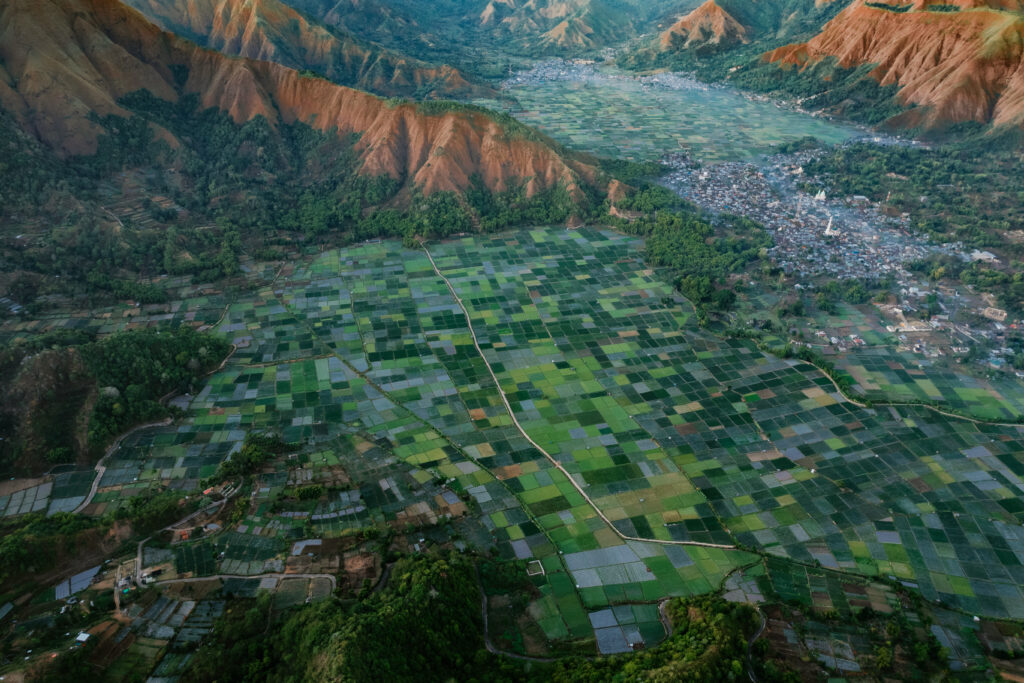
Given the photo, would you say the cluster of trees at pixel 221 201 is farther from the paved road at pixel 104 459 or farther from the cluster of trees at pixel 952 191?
the cluster of trees at pixel 952 191

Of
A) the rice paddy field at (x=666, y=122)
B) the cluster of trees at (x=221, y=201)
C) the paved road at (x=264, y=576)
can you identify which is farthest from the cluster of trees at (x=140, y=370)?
the rice paddy field at (x=666, y=122)

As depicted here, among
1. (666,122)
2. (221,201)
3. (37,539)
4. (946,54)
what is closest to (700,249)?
(666,122)

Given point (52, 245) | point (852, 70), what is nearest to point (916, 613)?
point (52, 245)

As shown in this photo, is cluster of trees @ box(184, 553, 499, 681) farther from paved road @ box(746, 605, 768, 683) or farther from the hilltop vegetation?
the hilltop vegetation

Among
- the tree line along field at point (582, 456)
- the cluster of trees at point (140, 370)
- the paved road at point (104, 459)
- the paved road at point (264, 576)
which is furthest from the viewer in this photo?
the cluster of trees at point (140, 370)

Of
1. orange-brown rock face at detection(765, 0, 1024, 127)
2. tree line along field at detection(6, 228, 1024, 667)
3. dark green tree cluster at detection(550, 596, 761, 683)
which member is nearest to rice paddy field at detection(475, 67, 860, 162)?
orange-brown rock face at detection(765, 0, 1024, 127)

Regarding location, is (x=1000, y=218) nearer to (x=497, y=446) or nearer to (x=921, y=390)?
(x=921, y=390)
